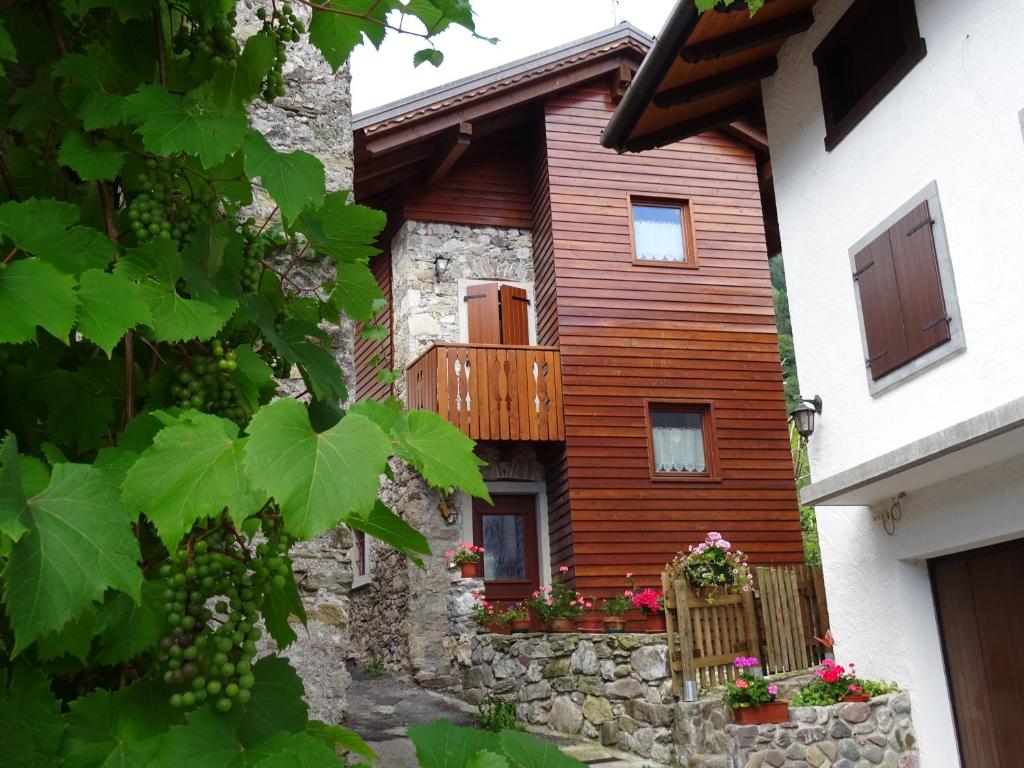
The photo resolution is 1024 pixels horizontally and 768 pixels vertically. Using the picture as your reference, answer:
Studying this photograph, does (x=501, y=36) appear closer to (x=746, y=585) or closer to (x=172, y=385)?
(x=172, y=385)

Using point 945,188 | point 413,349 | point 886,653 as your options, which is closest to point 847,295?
point 945,188

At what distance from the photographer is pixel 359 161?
40.4ft

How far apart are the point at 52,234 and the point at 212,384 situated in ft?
0.84

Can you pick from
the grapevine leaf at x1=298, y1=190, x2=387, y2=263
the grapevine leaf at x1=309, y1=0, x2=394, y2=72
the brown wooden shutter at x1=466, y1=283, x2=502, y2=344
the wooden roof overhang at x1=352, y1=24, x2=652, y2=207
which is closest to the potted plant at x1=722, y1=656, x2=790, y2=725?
the brown wooden shutter at x1=466, y1=283, x2=502, y2=344

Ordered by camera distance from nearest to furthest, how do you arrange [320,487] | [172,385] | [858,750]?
[320,487]
[172,385]
[858,750]

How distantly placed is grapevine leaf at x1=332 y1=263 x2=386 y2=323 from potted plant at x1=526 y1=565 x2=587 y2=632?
30.6 ft

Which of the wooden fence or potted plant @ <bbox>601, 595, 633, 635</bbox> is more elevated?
potted plant @ <bbox>601, 595, 633, 635</bbox>

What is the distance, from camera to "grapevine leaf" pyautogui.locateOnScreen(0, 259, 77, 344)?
974 mm

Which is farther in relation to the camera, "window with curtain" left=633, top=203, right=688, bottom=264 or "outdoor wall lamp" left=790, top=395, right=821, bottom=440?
"window with curtain" left=633, top=203, right=688, bottom=264

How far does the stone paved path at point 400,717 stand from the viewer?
24.6ft

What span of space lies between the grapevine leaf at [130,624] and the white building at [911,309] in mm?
4880

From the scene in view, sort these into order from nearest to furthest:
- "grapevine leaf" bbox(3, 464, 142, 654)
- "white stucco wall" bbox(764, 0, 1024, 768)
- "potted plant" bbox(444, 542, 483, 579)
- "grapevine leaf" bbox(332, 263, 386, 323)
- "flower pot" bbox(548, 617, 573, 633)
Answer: "grapevine leaf" bbox(3, 464, 142, 654) < "grapevine leaf" bbox(332, 263, 386, 323) < "white stucco wall" bbox(764, 0, 1024, 768) < "flower pot" bbox(548, 617, 573, 633) < "potted plant" bbox(444, 542, 483, 579)

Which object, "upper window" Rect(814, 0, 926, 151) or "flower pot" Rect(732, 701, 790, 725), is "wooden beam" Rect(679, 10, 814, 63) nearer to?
"upper window" Rect(814, 0, 926, 151)

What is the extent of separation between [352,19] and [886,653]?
6898mm
